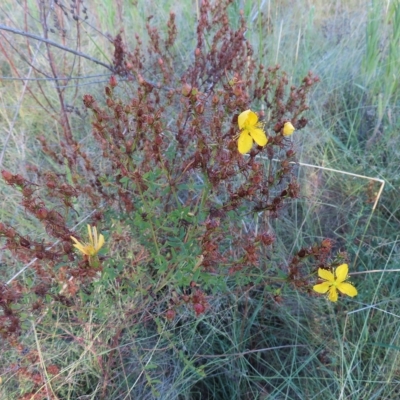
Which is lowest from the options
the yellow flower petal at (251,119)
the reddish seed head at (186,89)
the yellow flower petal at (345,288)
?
the yellow flower petal at (345,288)

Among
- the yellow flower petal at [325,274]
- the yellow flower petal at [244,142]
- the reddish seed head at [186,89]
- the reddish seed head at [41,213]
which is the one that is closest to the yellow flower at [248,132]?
the yellow flower petal at [244,142]

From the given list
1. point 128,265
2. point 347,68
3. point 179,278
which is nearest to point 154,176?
point 179,278

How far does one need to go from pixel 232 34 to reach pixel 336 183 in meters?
0.77

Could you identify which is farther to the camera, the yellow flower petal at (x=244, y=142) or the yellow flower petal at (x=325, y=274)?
the yellow flower petal at (x=325, y=274)

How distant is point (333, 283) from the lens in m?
1.17

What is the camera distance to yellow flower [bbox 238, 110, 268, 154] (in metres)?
1.05

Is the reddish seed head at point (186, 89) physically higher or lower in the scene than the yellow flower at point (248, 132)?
higher

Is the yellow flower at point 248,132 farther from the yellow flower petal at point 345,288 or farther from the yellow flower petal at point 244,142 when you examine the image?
the yellow flower petal at point 345,288

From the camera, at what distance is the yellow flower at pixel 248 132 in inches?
41.2

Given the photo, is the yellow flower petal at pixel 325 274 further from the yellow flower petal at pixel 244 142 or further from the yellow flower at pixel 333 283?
the yellow flower petal at pixel 244 142

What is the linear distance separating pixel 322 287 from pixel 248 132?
44 centimetres

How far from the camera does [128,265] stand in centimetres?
155

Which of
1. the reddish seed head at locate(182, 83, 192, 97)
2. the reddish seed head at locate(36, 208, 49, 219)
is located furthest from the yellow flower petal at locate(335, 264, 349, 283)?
the reddish seed head at locate(36, 208, 49, 219)

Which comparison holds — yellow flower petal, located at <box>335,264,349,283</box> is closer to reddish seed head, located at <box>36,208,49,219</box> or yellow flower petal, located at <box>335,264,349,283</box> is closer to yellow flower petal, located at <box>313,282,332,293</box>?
yellow flower petal, located at <box>313,282,332,293</box>
